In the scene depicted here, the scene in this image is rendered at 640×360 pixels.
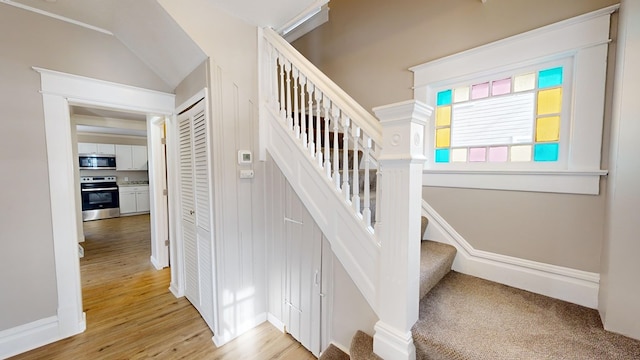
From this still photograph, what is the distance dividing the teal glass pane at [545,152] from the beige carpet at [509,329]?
92 centimetres

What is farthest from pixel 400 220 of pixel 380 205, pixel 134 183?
pixel 134 183

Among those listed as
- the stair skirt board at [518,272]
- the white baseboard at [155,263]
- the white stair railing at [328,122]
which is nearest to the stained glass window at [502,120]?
the stair skirt board at [518,272]

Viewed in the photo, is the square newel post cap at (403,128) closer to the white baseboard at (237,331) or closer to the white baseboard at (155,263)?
the white baseboard at (237,331)

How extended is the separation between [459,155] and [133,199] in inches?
334

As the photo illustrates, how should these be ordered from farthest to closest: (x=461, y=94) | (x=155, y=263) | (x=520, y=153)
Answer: (x=155, y=263) → (x=461, y=94) → (x=520, y=153)

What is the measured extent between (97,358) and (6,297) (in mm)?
858

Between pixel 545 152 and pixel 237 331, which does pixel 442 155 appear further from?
pixel 237 331

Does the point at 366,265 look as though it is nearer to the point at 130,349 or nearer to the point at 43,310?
the point at 130,349

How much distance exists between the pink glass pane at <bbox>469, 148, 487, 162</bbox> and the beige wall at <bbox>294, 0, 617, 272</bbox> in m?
0.27

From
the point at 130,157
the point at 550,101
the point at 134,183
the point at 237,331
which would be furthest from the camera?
the point at 134,183

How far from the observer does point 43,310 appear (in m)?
1.93

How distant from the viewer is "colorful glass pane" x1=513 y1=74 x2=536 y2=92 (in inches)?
63.7

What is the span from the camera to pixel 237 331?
6.62 ft

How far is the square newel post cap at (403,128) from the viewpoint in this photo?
3.51ft
